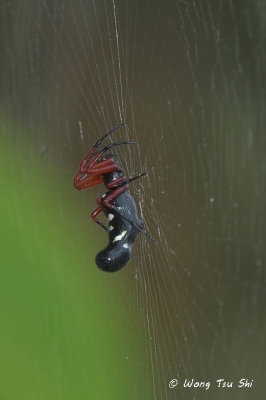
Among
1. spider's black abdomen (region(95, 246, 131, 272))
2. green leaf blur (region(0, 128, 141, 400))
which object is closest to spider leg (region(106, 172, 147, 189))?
spider's black abdomen (region(95, 246, 131, 272))

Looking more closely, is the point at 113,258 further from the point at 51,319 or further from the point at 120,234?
the point at 51,319

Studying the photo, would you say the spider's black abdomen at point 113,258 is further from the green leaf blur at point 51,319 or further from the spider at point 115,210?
A: the green leaf blur at point 51,319

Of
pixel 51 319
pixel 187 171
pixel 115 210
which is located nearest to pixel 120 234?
pixel 115 210

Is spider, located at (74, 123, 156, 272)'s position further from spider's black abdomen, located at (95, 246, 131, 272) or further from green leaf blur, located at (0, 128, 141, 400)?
green leaf blur, located at (0, 128, 141, 400)

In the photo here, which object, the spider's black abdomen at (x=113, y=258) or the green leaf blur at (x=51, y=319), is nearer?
the spider's black abdomen at (x=113, y=258)

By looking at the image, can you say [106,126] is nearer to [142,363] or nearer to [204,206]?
[204,206]

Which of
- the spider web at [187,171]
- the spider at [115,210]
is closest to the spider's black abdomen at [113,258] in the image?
the spider at [115,210]
